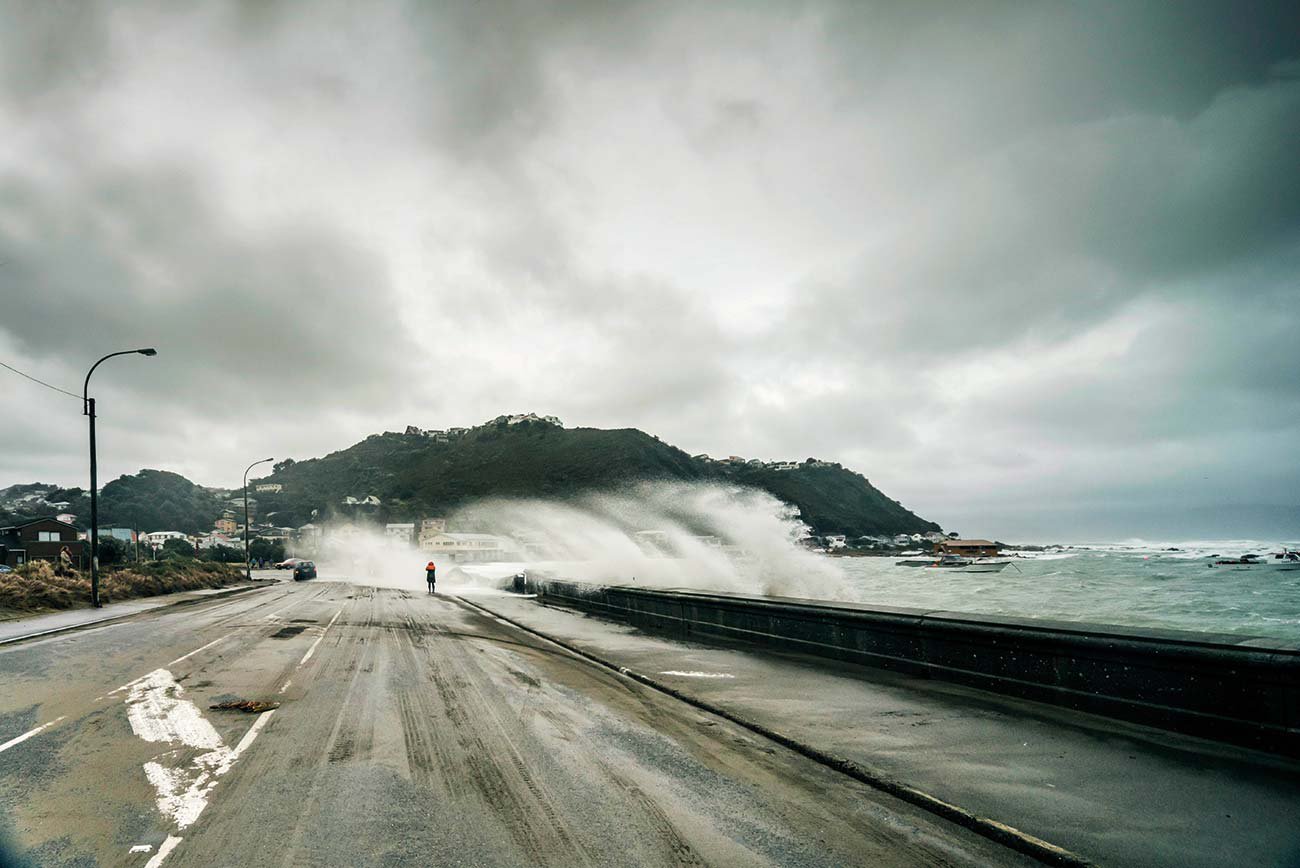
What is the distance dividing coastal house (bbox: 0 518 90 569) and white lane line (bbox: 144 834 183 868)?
102m

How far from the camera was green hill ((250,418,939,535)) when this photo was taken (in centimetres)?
13500

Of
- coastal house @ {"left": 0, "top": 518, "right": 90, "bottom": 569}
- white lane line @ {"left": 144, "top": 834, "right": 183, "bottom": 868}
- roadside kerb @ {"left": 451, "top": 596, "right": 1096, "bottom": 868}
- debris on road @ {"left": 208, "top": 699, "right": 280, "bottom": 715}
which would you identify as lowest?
coastal house @ {"left": 0, "top": 518, "right": 90, "bottom": 569}

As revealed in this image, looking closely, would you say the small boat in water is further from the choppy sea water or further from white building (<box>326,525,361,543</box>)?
white building (<box>326,525,361,543</box>)

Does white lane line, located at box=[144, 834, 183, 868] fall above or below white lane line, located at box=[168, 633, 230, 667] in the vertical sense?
above

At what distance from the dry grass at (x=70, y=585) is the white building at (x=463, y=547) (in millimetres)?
71050

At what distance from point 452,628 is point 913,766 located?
14.0 meters

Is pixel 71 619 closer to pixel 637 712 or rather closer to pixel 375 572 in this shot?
pixel 637 712

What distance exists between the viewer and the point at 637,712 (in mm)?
7785

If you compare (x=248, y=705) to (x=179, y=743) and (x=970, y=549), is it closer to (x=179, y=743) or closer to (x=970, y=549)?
(x=179, y=743)

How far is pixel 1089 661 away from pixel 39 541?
4815 inches

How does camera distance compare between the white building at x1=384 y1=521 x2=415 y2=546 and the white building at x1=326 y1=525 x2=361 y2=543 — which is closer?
the white building at x1=326 y1=525 x2=361 y2=543

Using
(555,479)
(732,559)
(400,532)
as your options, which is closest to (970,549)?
(555,479)

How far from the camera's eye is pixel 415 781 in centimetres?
527

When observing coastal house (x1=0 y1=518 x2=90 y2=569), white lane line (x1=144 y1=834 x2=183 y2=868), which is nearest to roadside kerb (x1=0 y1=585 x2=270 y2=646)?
white lane line (x1=144 y1=834 x2=183 y2=868)
